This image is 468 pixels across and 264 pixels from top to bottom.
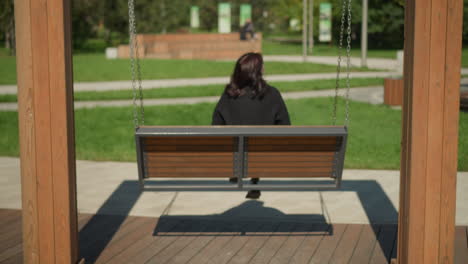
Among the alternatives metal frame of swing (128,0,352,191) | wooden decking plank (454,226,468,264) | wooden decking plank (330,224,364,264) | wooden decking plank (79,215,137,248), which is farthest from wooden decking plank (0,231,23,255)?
wooden decking plank (454,226,468,264)

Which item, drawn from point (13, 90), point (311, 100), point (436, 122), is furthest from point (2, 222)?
point (13, 90)

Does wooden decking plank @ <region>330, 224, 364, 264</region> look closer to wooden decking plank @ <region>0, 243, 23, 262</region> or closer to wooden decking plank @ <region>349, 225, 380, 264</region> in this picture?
wooden decking plank @ <region>349, 225, 380, 264</region>

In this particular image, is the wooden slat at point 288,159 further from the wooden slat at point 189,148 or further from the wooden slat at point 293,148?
the wooden slat at point 189,148

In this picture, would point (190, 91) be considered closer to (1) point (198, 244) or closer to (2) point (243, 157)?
(1) point (198, 244)

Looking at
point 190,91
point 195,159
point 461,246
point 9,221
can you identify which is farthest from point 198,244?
point 190,91

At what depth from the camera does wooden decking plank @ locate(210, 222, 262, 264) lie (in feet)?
16.6

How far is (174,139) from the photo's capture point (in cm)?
514

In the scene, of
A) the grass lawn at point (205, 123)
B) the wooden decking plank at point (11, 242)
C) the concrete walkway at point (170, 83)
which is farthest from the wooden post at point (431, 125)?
the concrete walkway at point (170, 83)

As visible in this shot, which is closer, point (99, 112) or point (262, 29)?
point (99, 112)

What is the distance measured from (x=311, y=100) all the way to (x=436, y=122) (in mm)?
11907

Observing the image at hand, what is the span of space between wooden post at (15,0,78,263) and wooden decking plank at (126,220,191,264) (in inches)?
27.2

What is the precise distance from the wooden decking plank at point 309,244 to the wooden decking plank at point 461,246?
3.37 feet

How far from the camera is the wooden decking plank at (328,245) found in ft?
16.7

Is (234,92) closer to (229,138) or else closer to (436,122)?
(229,138)
